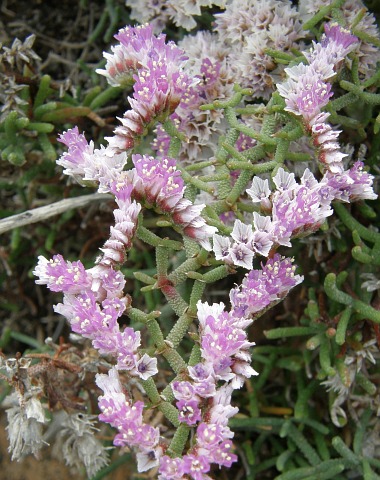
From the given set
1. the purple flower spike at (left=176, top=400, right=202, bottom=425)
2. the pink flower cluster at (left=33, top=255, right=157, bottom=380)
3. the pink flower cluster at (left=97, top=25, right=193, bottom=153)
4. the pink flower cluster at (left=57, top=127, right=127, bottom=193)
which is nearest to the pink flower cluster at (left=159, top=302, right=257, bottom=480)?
the purple flower spike at (left=176, top=400, right=202, bottom=425)

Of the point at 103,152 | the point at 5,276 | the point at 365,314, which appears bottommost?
the point at 5,276

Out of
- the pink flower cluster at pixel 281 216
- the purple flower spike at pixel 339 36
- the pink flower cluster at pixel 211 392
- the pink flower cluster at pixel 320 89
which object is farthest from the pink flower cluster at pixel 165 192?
the purple flower spike at pixel 339 36

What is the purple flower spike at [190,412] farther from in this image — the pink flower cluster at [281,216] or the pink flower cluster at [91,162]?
the pink flower cluster at [91,162]

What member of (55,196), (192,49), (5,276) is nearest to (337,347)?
(192,49)

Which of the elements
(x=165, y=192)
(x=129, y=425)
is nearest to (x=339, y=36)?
(x=165, y=192)

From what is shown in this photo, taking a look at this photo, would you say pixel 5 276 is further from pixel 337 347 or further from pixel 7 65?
pixel 337 347

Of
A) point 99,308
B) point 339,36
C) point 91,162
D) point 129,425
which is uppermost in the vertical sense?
point 339,36

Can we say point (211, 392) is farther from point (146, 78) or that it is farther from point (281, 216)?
point (146, 78)
